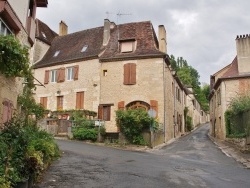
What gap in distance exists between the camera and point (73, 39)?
101 ft

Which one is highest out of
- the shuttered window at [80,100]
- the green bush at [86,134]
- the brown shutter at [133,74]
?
the brown shutter at [133,74]

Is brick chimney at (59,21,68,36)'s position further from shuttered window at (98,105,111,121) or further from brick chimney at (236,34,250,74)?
brick chimney at (236,34,250,74)

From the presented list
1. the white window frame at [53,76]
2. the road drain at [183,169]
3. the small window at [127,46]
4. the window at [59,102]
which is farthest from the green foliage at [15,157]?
the white window frame at [53,76]

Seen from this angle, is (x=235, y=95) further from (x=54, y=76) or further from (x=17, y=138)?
(x=17, y=138)

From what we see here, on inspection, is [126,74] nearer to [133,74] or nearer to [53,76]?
[133,74]

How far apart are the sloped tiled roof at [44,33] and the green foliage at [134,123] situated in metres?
15.3

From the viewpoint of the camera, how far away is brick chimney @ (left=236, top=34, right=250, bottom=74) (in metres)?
24.4

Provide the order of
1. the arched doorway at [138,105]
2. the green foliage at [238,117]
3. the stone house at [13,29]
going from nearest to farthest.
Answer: the stone house at [13,29]
the green foliage at [238,117]
the arched doorway at [138,105]

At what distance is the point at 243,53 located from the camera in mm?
24844

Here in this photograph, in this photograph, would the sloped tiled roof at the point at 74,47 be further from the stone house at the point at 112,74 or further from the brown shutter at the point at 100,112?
the brown shutter at the point at 100,112

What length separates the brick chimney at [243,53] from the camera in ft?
80.2

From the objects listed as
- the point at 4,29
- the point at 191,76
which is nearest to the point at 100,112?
the point at 4,29

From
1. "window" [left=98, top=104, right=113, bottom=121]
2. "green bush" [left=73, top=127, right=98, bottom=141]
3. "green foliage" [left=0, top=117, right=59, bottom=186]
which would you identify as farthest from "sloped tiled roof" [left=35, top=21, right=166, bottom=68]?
"green foliage" [left=0, top=117, right=59, bottom=186]

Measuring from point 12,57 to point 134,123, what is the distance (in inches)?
444
